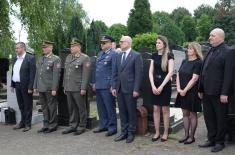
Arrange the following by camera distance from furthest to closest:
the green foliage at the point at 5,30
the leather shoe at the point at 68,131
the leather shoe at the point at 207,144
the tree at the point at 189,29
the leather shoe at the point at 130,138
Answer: the tree at the point at 189,29 < the green foliage at the point at 5,30 < the leather shoe at the point at 68,131 < the leather shoe at the point at 130,138 < the leather shoe at the point at 207,144

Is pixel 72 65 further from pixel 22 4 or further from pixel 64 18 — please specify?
pixel 64 18

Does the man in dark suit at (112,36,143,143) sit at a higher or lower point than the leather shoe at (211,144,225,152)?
higher

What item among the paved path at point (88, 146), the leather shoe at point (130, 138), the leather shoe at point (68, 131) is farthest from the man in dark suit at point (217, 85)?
the leather shoe at point (68, 131)

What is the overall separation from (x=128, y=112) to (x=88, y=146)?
1.02m

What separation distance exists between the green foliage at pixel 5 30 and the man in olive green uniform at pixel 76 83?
6565mm

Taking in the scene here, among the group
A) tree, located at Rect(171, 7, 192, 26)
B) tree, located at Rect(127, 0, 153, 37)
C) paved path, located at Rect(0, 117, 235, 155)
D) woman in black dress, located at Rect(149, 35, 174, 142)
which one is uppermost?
tree, located at Rect(171, 7, 192, 26)

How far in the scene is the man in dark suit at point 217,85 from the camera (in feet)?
22.9

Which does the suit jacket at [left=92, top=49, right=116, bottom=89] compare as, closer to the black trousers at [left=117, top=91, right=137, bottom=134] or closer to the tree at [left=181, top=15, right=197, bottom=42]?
the black trousers at [left=117, top=91, right=137, bottom=134]

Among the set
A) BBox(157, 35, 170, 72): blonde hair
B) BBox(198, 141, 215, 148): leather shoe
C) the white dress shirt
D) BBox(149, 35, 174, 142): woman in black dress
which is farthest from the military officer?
BBox(198, 141, 215, 148): leather shoe

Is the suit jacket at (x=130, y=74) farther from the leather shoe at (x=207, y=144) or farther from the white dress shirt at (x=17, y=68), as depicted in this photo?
the white dress shirt at (x=17, y=68)

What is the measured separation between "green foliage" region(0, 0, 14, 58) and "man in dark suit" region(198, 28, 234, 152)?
9.34 m

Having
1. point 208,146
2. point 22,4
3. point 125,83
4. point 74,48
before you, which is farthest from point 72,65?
point 22,4

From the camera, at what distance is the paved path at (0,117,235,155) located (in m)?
7.34

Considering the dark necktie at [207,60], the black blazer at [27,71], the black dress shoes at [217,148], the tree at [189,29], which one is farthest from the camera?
the tree at [189,29]
